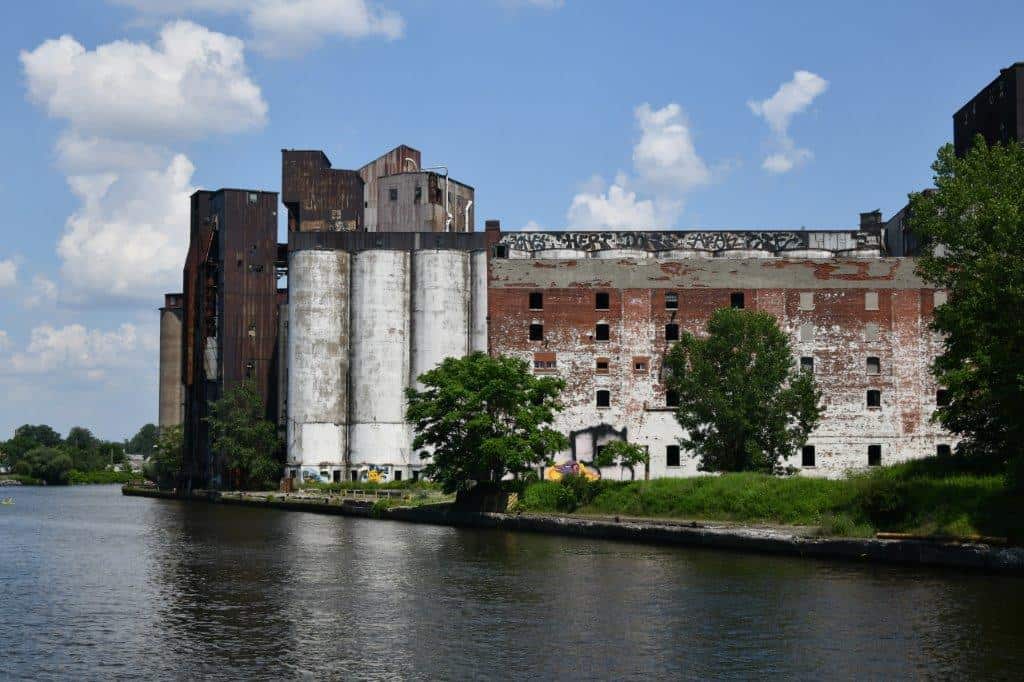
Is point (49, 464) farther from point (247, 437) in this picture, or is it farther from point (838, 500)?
point (838, 500)

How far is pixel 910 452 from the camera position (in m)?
74.1

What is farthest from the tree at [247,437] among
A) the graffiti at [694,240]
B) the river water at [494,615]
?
the river water at [494,615]

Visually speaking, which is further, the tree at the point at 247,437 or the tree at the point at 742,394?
the tree at the point at 247,437

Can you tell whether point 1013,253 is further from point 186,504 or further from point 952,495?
point 186,504

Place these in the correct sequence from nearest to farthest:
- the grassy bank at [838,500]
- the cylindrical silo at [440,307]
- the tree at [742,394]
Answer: the grassy bank at [838,500], the tree at [742,394], the cylindrical silo at [440,307]

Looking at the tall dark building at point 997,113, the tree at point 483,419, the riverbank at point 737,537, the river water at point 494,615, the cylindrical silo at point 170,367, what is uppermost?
the tall dark building at point 997,113

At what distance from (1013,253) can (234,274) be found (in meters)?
69.9

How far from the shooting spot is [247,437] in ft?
290

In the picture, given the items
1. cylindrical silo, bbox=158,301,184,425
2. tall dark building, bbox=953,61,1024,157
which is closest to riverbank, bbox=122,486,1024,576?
tall dark building, bbox=953,61,1024,157

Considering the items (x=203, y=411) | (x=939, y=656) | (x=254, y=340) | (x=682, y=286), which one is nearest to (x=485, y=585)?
(x=939, y=656)

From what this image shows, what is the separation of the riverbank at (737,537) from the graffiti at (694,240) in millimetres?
26996

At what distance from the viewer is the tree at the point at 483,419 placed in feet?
181

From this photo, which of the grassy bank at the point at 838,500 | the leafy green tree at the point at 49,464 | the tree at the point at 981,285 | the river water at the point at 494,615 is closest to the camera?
the river water at the point at 494,615

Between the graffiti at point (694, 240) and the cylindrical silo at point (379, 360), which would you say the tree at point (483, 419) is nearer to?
the cylindrical silo at point (379, 360)
